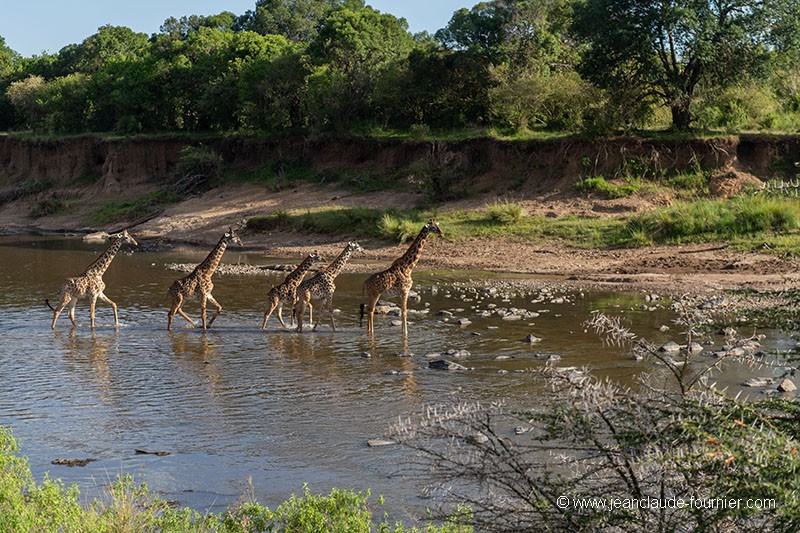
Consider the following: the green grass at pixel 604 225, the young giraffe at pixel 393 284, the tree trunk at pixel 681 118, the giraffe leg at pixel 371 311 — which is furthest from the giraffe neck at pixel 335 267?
the tree trunk at pixel 681 118

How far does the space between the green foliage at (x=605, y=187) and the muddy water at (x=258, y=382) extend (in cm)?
827

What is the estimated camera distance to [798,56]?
29062 millimetres

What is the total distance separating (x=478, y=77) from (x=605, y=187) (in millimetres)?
9636

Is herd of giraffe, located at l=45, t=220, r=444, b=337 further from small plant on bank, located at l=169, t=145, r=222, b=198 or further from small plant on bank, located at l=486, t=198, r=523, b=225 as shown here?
small plant on bank, located at l=169, t=145, r=222, b=198

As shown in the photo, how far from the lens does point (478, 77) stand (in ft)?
119

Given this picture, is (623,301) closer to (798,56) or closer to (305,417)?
(305,417)

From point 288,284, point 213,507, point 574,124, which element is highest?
point 574,124

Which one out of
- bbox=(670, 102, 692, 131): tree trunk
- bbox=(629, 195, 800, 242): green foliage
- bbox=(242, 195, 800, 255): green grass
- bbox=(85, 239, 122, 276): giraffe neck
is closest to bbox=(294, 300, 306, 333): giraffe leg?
bbox=(85, 239, 122, 276): giraffe neck

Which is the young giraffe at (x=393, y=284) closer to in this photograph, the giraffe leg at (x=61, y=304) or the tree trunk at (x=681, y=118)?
the giraffe leg at (x=61, y=304)

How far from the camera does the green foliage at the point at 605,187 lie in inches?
1109

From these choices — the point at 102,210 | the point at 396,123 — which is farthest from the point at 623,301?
the point at 102,210

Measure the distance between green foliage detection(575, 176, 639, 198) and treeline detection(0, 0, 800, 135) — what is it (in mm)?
2151

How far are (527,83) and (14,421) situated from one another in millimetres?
24626

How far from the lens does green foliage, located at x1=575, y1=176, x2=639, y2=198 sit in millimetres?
28156
